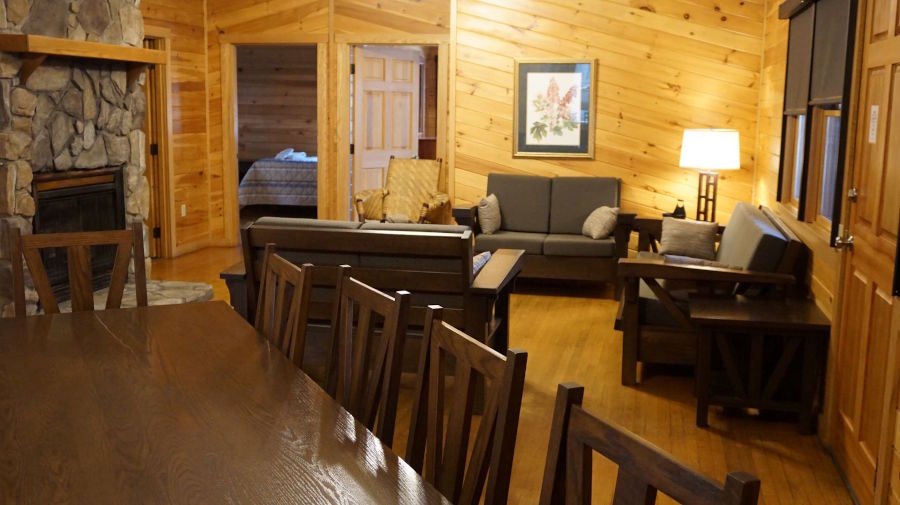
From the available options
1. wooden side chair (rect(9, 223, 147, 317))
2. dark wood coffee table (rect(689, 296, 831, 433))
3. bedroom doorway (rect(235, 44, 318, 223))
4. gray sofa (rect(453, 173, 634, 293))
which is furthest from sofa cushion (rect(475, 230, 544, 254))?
bedroom doorway (rect(235, 44, 318, 223))

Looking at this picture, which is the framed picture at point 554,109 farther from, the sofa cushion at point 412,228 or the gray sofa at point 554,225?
the sofa cushion at point 412,228

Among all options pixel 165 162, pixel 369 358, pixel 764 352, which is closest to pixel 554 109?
pixel 165 162

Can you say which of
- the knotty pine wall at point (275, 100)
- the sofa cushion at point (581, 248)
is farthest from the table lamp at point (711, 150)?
the knotty pine wall at point (275, 100)

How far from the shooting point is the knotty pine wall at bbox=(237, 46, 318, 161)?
1205 cm

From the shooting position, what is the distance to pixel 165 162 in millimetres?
8023

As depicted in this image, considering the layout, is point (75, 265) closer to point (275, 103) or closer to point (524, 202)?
point (524, 202)

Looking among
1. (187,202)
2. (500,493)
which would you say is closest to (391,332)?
(500,493)

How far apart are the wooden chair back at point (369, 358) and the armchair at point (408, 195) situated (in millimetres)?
5370

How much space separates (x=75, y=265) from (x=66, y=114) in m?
2.66

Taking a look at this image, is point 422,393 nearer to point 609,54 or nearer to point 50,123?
point 50,123

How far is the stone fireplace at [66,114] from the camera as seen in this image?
4980mm

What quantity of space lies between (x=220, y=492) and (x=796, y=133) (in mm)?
4892

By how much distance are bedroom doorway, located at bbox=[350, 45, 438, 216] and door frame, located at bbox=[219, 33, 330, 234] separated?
0.27 m

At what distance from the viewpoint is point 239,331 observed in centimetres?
276
